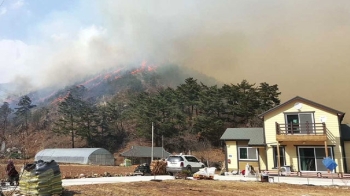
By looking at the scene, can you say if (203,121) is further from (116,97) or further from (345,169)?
(116,97)

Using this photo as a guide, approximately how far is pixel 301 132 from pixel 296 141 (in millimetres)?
1201

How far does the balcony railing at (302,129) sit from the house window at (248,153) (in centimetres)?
326

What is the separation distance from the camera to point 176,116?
62562 mm

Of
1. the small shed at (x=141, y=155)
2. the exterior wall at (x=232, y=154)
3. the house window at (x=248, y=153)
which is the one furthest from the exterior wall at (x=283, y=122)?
the small shed at (x=141, y=155)

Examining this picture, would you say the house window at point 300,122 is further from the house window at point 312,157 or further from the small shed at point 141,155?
the small shed at point 141,155

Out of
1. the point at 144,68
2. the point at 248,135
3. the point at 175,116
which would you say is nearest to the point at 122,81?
the point at 144,68

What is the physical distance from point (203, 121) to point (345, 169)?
97.9 ft

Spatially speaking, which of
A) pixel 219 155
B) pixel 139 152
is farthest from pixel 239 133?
pixel 139 152

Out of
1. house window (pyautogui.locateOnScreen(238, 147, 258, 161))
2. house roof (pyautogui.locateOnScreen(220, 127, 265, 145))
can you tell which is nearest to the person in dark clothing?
house roof (pyautogui.locateOnScreen(220, 127, 265, 145))

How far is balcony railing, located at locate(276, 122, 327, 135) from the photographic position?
27719 mm

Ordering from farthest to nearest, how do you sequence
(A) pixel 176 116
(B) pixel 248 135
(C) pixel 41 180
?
(A) pixel 176 116 < (B) pixel 248 135 < (C) pixel 41 180

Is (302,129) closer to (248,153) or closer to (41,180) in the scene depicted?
(248,153)

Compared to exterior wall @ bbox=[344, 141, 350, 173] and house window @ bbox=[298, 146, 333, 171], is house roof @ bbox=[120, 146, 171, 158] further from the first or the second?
exterior wall @ bbox=[344, 141, 350, 173]

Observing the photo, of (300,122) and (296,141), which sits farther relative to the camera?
(300,122)
